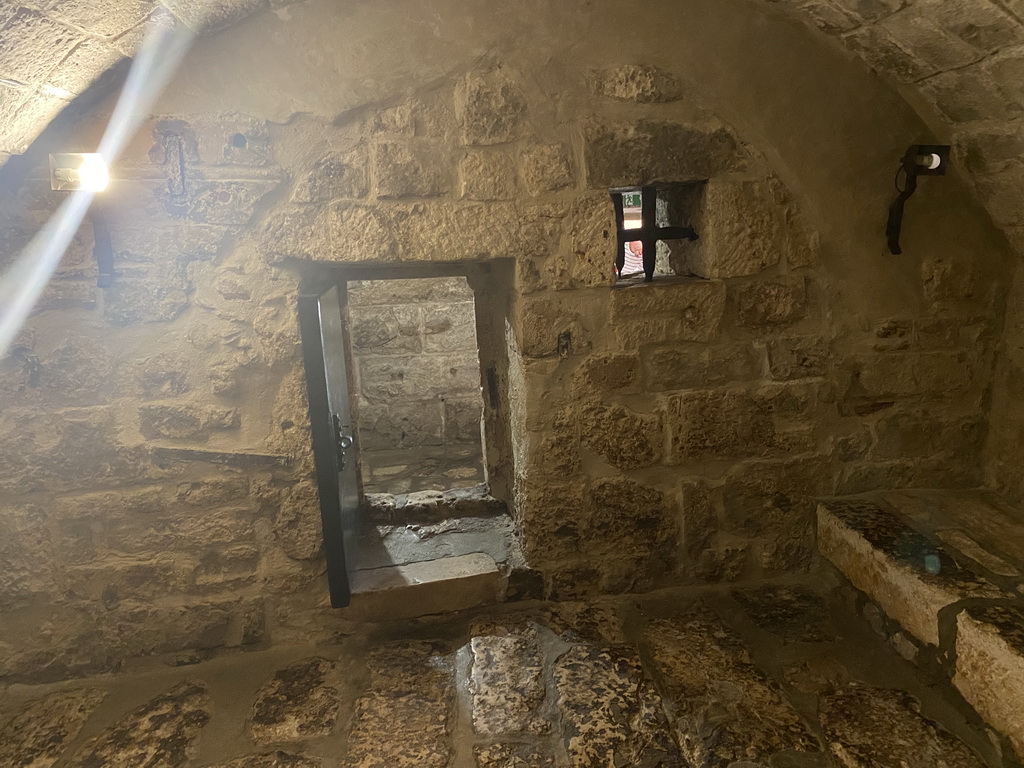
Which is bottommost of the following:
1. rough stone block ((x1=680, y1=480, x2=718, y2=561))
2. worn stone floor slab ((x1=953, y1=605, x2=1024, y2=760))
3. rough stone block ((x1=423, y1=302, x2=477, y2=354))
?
worn stone floor slab ((x1=953, y1=605, x2=1024, y2=760))

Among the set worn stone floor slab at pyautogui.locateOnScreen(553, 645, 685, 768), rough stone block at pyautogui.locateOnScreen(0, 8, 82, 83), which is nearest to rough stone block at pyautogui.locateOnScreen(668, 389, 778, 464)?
worn stone floor slab at pyautogui.locateOnScreen(553, 645, 685, 768)

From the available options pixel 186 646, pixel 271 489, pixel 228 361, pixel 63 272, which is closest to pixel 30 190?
pixel 63 272

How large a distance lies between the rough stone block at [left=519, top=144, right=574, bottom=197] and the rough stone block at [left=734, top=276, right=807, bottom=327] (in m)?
0.69

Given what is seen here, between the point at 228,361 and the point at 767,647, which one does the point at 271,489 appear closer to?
the point at 228,361

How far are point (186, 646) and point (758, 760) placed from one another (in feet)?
5.60

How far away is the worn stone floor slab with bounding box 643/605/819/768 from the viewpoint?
163 centimetres

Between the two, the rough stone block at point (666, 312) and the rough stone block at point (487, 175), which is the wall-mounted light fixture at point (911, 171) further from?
the rough stone block at point (487, 175)

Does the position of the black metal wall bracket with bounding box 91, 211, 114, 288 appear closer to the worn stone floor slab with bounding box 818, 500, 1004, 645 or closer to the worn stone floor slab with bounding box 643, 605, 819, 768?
the worn stone floor slab with bounding box 643, 605, 819, 768

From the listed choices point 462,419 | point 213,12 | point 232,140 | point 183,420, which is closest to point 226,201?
point 232,140

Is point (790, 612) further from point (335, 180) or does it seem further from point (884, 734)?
point (335, 180)

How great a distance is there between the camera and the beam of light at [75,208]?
1.75m

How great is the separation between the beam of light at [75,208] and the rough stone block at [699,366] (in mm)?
1635

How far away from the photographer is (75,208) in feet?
5.84

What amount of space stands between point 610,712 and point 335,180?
1.68 m
